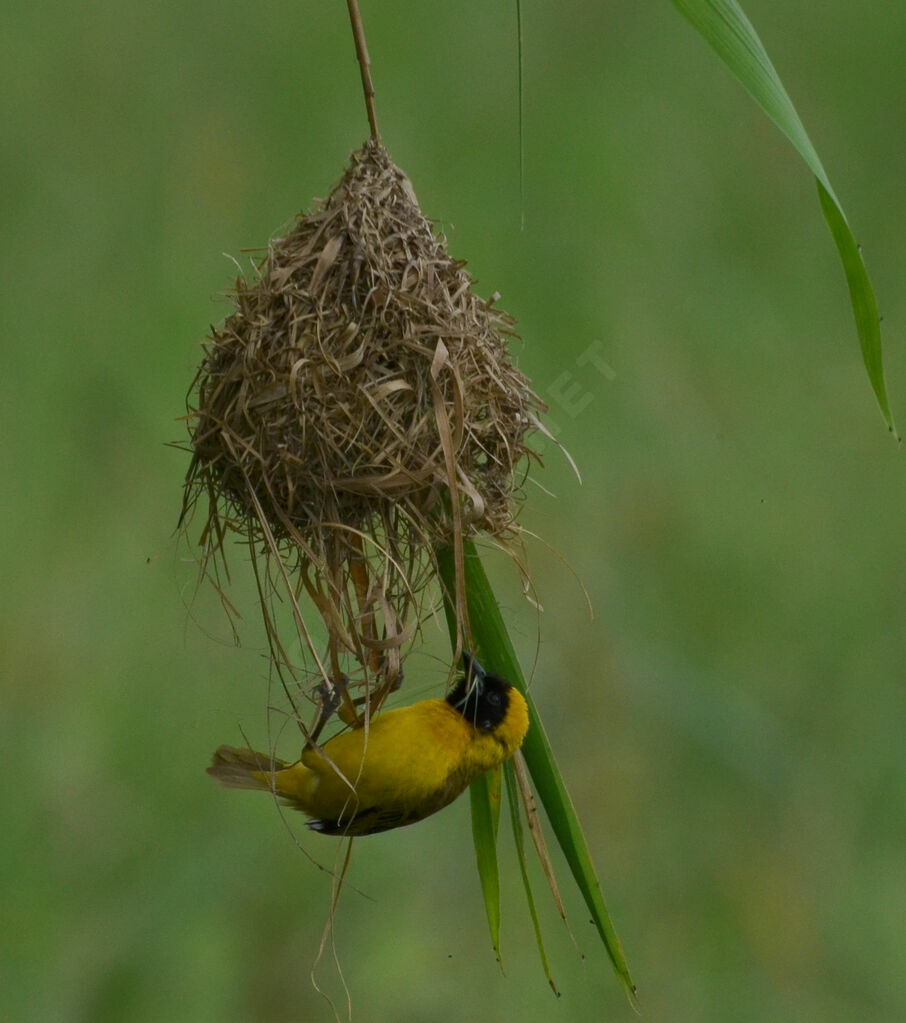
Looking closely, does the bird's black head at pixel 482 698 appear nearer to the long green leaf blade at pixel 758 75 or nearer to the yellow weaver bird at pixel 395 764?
the yellow weaver bird at pixel 395 764

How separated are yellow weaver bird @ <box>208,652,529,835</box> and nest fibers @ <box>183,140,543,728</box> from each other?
327mm

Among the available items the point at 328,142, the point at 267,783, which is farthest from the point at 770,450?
the point at 267,783

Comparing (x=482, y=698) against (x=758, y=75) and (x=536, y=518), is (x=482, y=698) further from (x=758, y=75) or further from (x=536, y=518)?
(x=536, y=518)

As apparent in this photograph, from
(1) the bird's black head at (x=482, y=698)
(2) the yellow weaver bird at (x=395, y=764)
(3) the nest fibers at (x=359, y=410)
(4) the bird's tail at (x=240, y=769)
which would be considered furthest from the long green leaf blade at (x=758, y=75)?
(4) the bird's tail at (x=240, y=769)

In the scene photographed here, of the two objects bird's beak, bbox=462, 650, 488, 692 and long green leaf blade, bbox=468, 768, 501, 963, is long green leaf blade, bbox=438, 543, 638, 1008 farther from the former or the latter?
bird's beak, bbox=462, 650, 488, 692

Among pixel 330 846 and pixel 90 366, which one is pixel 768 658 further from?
pixel 90 366

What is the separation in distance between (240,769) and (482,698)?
1.64 ft

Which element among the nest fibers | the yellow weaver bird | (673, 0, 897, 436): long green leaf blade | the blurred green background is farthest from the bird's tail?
the blurred green background

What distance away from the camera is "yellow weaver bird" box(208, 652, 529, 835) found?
2.92 m

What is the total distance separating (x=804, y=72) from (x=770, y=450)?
195 cm

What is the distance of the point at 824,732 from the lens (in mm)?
5789

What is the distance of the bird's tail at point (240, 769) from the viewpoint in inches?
116

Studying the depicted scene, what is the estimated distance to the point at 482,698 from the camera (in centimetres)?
290

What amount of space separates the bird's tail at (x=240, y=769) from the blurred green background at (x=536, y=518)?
5.39 feet
